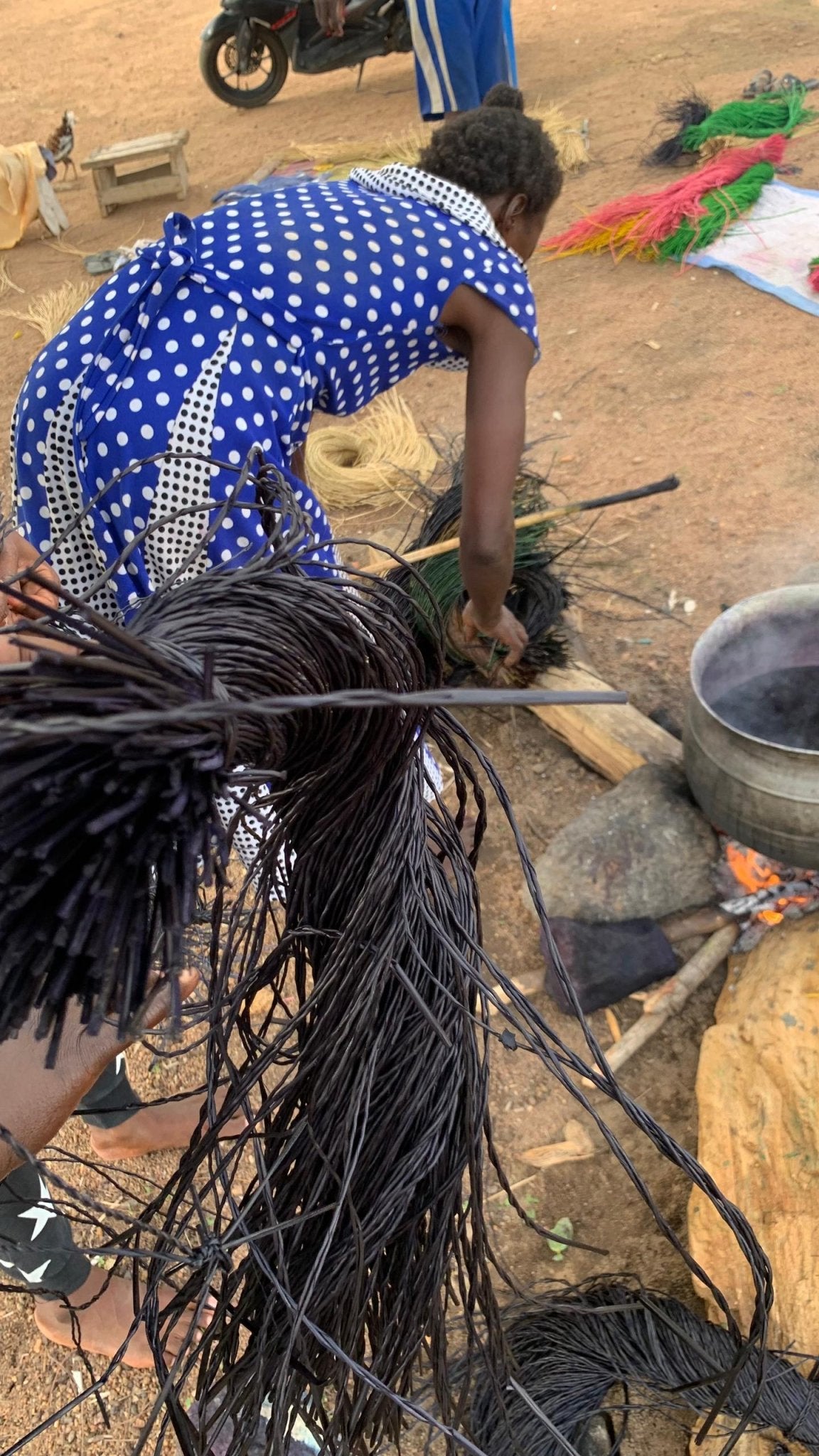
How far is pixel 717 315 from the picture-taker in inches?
193

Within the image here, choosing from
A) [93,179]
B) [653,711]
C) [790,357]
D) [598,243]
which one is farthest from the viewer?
[93,179]

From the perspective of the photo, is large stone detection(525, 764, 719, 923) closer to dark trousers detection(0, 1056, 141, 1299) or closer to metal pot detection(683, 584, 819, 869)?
metal pot detection(683, 584, 819, 869)

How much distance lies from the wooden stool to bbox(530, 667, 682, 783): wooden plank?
5.85m

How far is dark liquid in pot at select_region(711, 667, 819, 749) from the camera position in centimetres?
261

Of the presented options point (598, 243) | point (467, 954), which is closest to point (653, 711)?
point (467, 954)

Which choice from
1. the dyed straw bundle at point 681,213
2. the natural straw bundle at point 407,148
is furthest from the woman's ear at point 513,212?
the natural straw bundle at point 407,148

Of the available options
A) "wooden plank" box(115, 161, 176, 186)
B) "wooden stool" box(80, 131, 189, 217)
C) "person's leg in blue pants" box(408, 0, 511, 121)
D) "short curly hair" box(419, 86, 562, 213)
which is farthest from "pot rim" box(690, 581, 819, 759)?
"wooden plank" box(115, 161, 176, 186)

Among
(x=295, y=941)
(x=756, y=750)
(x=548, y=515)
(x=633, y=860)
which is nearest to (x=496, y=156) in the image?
(x=548, y=515)

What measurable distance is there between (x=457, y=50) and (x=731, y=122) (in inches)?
65.8

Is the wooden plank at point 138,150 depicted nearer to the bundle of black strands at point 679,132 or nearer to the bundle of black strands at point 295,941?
the bundle of black strands at point 679,132

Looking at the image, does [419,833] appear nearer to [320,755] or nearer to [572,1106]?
[320,755]

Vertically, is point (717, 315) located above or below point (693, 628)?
above

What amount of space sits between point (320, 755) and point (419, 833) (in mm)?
137

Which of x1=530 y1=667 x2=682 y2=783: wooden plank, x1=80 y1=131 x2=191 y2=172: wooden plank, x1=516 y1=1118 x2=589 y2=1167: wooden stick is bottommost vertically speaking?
x1=516 y1=1118 x2=589 y2=1167: wooden stick
